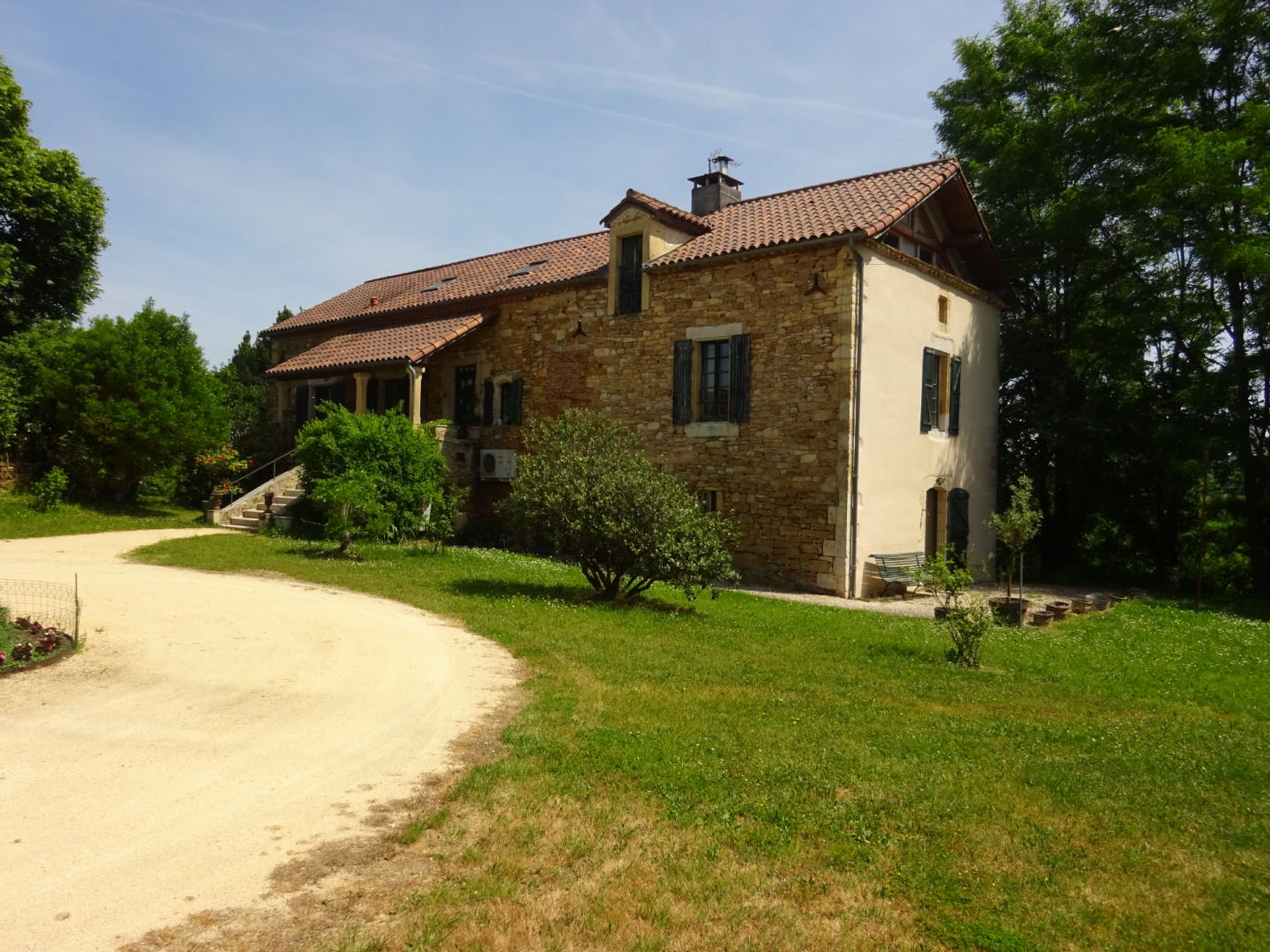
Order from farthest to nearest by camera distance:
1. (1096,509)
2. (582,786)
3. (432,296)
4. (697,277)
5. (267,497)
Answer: (432,296) < (1096,509) < (267,497) < (697,277) < (582,786)

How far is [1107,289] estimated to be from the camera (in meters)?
21.1

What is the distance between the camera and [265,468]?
22.7m

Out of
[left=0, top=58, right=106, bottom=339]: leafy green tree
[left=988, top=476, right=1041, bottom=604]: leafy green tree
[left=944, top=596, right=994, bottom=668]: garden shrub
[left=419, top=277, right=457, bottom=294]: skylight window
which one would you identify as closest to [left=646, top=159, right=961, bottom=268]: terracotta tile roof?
[left=988, top=476, right=1041, bottom=604]: leafy green tree

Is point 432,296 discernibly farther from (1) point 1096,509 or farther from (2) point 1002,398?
(1) point 1096,509

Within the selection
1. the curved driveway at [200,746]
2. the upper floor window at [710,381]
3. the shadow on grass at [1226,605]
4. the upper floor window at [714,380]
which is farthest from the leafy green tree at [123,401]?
the shadow on grass at [1226,605]

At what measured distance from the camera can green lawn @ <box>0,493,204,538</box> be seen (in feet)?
53.1

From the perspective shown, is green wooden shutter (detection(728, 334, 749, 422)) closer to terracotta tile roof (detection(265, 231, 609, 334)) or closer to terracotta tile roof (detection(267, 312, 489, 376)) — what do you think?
terracotta tile roof (detection(265, 231, 609, 334))

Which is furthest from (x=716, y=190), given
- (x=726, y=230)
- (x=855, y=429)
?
(x=855, y=429)

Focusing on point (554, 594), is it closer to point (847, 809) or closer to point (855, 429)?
point (855, 429)

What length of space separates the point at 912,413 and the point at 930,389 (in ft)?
3.52

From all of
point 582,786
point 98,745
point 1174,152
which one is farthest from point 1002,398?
point 98,745

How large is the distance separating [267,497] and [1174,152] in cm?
2069

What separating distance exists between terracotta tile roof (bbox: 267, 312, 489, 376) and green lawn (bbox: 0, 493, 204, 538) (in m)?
5.08

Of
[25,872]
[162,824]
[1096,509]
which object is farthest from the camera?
[1096,509]
